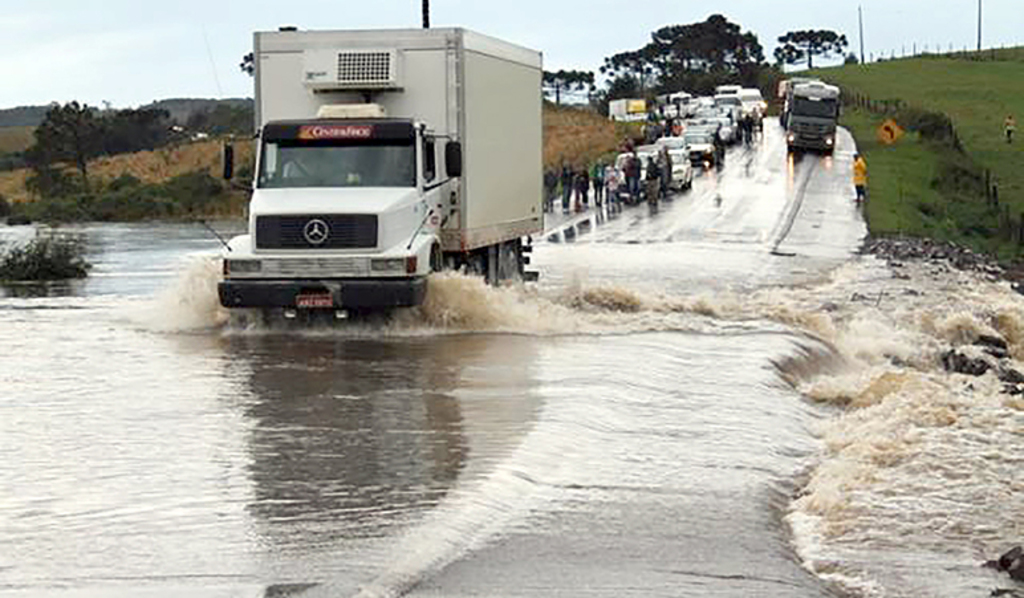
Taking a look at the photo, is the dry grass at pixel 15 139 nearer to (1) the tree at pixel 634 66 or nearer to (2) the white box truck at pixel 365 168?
(1) the tree at pixel 634 66

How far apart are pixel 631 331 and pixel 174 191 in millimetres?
63397

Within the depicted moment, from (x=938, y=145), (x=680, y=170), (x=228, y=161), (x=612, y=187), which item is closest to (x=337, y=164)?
(x=228, y=161)

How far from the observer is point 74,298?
27328 mm

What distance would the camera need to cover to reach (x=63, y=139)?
10531 centimetres

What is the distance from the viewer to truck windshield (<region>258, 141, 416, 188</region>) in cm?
2077

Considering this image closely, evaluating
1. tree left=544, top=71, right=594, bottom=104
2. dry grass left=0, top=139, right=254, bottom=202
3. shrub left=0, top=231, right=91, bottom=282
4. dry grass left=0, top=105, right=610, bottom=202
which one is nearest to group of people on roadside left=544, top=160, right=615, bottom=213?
shrub left=0, top=231, right=91, bottom=282

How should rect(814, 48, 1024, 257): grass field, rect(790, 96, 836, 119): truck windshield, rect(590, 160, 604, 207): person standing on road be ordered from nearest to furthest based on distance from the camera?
rect(814, 48, 1024, 257): grass field
rect(590, 160, 604, 207): person standing on road
rect(790, 96, 836, 119): truck windshield

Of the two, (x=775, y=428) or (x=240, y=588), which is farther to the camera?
(x=775, y=428)

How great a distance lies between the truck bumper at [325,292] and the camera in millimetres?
19812

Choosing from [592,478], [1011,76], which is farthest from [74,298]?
[1011,76]

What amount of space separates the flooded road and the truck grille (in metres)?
1.15

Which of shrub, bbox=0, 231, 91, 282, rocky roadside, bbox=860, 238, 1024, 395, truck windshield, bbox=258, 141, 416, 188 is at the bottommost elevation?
rocky roadside, bbox=860, 238, 1024, 395

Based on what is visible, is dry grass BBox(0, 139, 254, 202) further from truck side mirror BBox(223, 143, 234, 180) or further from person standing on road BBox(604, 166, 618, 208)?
truck side mirror BBox(223, 143, 234, 180)

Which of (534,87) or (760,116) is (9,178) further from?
(534,87)
